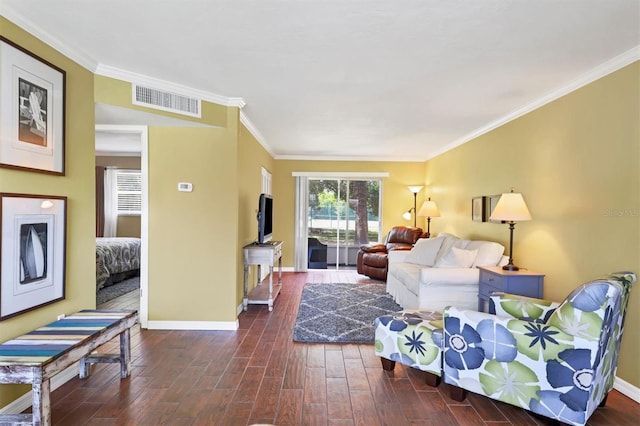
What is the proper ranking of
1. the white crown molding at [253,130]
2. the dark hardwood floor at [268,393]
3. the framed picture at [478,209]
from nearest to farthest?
the dark hardwood floor at [268,393] → the white crown molding at [253,130] → the framed picture at [478,209]

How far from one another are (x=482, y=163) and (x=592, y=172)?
1.86 metres

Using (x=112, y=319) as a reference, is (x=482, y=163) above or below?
above

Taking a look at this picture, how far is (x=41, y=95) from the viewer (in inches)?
86.4

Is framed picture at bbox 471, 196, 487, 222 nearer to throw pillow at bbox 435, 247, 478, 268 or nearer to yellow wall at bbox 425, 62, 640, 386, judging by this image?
yellow wall at bbox 425, 62, 640, 386

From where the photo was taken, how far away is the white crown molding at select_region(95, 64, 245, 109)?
2836mm

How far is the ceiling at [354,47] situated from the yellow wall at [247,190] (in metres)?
0.58

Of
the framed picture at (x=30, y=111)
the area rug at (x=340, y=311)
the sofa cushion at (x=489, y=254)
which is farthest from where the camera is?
the sofa cushion at (x=489, y=254)

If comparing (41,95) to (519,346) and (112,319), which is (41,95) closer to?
(112,319)

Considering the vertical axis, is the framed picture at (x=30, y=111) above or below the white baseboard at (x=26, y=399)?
above

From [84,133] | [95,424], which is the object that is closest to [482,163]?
[84,133]

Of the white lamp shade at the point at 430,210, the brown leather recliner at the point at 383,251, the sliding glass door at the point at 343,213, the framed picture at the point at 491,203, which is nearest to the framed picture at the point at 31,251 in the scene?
the framed picture at the point at 491,203

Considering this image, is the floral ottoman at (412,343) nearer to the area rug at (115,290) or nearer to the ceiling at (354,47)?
the ceiling at (354,47)

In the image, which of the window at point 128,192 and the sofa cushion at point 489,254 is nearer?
the sofa cushion at point 489,254

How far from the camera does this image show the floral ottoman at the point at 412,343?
2395mm
